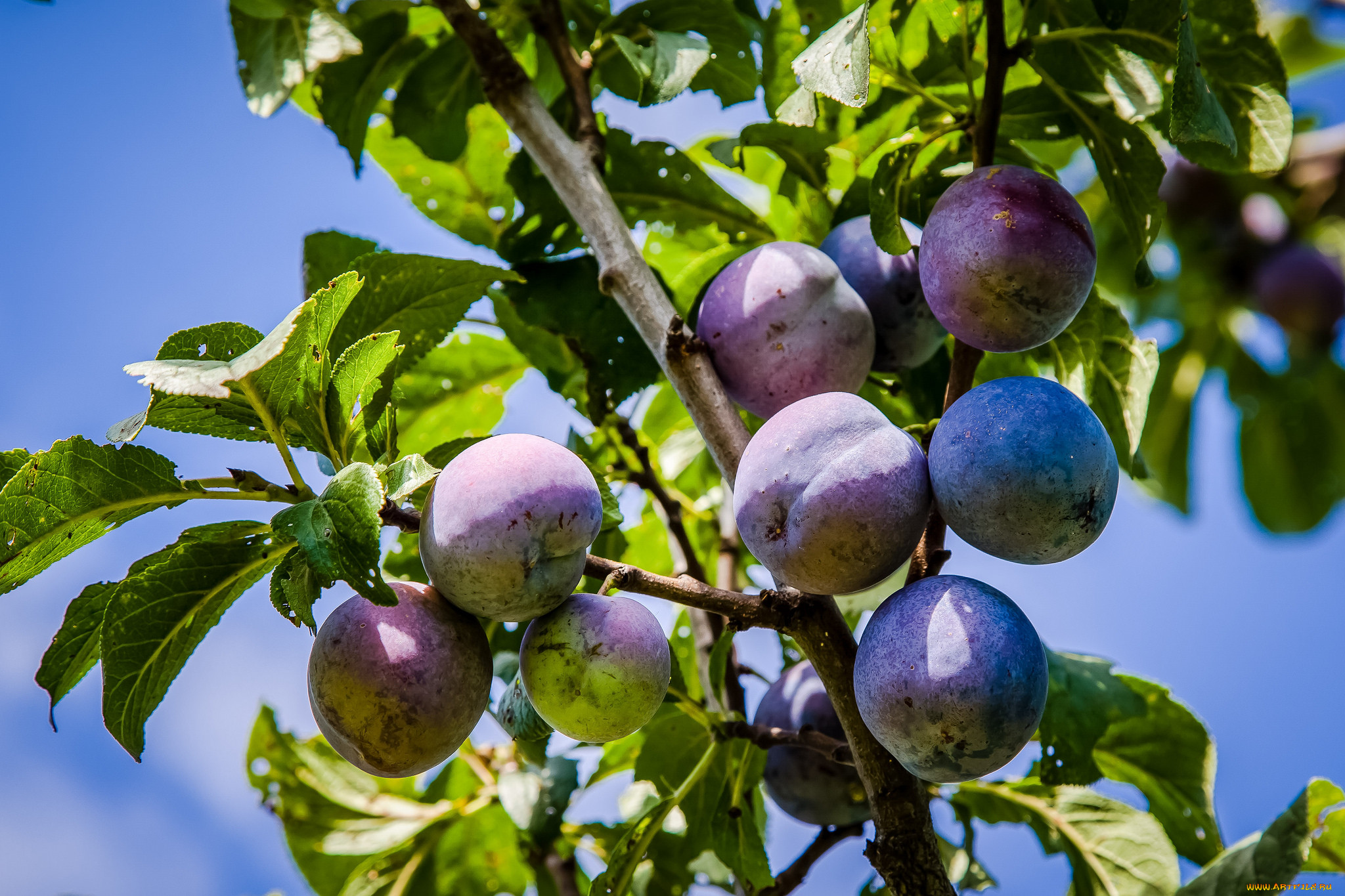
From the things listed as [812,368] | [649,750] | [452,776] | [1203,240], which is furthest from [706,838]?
[1203,240]

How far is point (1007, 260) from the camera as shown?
3.36 ft

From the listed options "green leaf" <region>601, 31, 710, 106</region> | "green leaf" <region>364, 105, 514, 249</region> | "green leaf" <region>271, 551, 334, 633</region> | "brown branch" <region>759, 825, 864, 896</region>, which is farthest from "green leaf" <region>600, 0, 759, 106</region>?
"brown branch" <region>759, 825, 864, 896</region>

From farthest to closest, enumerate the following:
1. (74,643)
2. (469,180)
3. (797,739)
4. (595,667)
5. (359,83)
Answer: (469,180) < (359,83) < (797,739) < (74,643) < (595,667)

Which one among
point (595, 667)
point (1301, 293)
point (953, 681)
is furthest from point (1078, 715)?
point (1301, 293)

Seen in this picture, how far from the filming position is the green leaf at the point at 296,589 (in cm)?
95

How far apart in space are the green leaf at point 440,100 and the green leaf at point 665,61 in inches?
12.0

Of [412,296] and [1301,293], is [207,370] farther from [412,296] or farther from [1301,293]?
[1301,293]

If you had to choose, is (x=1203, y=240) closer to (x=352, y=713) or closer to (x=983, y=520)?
(x=983, y=520)

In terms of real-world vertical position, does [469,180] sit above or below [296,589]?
above

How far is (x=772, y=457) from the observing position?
3.16 ft

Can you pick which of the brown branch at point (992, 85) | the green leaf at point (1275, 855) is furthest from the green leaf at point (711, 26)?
the green leaf at point (1275, 855)

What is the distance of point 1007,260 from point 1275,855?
77 cm

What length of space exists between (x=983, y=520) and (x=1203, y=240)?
342 cm

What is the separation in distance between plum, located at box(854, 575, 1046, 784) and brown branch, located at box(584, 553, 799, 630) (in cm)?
10
